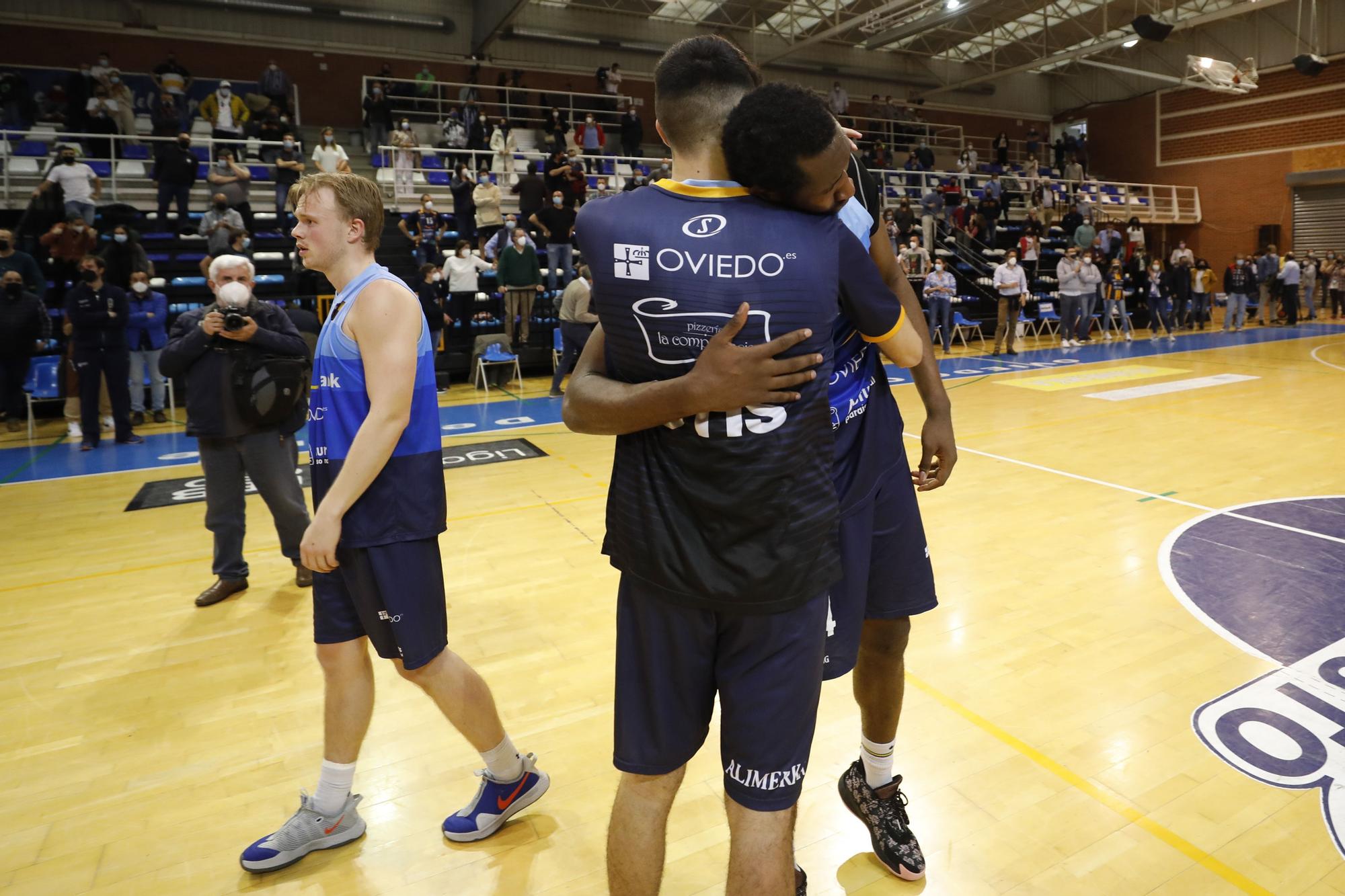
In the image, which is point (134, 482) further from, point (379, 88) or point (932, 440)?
point (379, 88)

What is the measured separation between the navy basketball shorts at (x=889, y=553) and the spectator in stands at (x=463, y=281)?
423 inches

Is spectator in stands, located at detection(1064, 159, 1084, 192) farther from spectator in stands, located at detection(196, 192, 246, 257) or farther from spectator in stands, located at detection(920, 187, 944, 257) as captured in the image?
spectator in stands, located at detection(196, 192, 246, 257)

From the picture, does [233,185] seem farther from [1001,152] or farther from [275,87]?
[1001,152]

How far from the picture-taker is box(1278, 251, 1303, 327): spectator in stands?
61.7 feet

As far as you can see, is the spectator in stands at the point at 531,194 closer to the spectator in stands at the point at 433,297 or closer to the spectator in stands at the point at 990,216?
the spectator in stands at the point at 433,297

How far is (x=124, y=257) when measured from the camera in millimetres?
10094

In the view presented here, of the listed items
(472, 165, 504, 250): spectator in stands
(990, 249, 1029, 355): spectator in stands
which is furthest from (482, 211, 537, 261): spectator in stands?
(990, 249, 1029, 355): spectator in stands

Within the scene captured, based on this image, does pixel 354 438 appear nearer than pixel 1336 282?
Yes

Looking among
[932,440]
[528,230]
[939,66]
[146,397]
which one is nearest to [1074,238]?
[939,66]

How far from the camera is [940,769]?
2.64 metres

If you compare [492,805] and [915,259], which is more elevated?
[915,259]

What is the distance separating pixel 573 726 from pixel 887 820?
1212 mm

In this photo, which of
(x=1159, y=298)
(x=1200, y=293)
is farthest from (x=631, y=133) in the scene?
(x=1200, y=293)

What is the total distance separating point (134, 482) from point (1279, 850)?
7849mm
